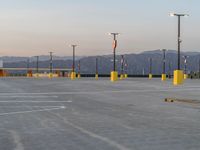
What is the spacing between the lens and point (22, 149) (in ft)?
32.2

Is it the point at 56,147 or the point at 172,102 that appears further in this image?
the point at 172,102

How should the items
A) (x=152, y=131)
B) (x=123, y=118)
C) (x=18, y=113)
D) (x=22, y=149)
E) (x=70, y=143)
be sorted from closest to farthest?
(x=22, y=149), (x=70, y=143), (x=152, y=131), (x=123, y=118), (x=18, y=113)

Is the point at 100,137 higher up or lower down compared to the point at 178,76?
lower down

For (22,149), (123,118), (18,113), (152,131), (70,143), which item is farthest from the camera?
(18,113)

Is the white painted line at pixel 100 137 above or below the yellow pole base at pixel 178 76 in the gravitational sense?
below

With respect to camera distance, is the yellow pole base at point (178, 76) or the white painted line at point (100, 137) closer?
the white painted line at point (100, 137)

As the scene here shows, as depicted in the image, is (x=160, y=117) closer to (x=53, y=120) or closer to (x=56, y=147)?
(x=53, y=120)

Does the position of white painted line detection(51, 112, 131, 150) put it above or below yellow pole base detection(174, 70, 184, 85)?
below

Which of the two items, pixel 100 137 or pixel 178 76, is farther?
pixel 178 76

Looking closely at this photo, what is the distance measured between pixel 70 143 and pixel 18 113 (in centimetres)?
796

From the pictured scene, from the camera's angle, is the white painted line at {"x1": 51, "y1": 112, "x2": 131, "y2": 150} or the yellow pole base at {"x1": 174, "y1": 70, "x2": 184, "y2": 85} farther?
the yellow pole base at {"x1": 174, "y1": 70, "x2": 184, "y2": 85}

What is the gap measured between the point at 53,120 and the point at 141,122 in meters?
2.68

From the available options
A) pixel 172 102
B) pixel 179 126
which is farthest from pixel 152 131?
pixel 172 102

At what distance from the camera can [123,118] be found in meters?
16.4
